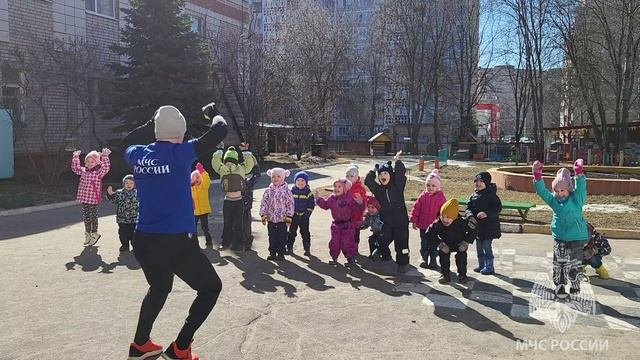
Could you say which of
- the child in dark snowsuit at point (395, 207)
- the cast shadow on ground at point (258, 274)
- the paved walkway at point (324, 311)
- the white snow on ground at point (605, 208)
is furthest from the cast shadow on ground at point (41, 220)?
the white snow on ground at point (605, 208)

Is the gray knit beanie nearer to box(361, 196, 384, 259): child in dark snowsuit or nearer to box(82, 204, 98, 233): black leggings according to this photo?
box(361, 196, 384, 259): child in dark snowsuit

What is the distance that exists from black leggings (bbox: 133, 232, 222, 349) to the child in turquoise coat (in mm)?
3785

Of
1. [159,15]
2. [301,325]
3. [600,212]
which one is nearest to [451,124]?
[159,15]

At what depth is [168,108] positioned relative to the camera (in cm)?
403

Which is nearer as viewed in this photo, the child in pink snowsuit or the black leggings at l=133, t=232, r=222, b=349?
the black leggings at l=133, t=232, r=222, b=349

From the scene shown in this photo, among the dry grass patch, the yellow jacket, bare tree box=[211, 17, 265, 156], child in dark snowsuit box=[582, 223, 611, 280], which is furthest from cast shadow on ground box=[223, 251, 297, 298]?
bare tree box=[211, 17, 265, 156]

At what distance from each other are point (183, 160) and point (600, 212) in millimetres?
10488

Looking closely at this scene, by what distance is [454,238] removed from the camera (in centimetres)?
652

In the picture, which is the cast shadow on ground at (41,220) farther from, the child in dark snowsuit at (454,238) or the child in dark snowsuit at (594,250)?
the child in dark snowsuit at (594,250)

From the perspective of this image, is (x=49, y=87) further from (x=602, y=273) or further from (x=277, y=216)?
(x=602, y=273)

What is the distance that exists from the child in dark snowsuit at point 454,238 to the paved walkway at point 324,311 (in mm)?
211

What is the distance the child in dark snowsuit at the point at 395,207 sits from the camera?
7.14 meters

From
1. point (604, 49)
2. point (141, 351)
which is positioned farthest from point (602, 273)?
point (604, 49)

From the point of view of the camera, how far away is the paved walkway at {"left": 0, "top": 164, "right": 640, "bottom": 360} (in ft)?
14.5
